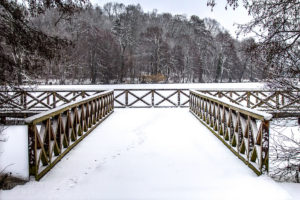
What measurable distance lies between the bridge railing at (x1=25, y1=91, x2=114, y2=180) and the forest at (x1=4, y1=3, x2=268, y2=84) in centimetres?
2250

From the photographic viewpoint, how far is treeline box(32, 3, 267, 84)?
33.4m

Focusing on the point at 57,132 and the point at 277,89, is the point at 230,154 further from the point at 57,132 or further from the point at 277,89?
the point at 57,132

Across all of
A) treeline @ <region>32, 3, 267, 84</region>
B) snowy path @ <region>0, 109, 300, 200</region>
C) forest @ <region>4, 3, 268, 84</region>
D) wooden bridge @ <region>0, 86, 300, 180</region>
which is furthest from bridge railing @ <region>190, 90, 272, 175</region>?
treeline @ <region>32, 3, 267, 84</region>

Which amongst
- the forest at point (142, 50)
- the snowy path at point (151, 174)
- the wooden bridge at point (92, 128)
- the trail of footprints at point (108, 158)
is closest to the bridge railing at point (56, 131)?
the wooden bridge at point (92, 128)

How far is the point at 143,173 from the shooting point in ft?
13.0

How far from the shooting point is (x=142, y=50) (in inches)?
1483

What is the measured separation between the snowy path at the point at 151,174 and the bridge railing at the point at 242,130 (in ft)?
0.59

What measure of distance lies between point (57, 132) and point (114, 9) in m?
47.6

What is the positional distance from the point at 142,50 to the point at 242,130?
34.1 m

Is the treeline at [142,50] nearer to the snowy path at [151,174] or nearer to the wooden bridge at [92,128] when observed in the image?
the wooden bridge at [92,128]

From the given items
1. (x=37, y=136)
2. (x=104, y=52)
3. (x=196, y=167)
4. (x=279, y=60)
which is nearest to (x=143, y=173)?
(x=196, y=167)

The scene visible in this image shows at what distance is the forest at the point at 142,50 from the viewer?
33375mm

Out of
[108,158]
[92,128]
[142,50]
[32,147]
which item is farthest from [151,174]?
[142,50]

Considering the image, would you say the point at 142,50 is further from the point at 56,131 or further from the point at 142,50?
the point at 56,131
